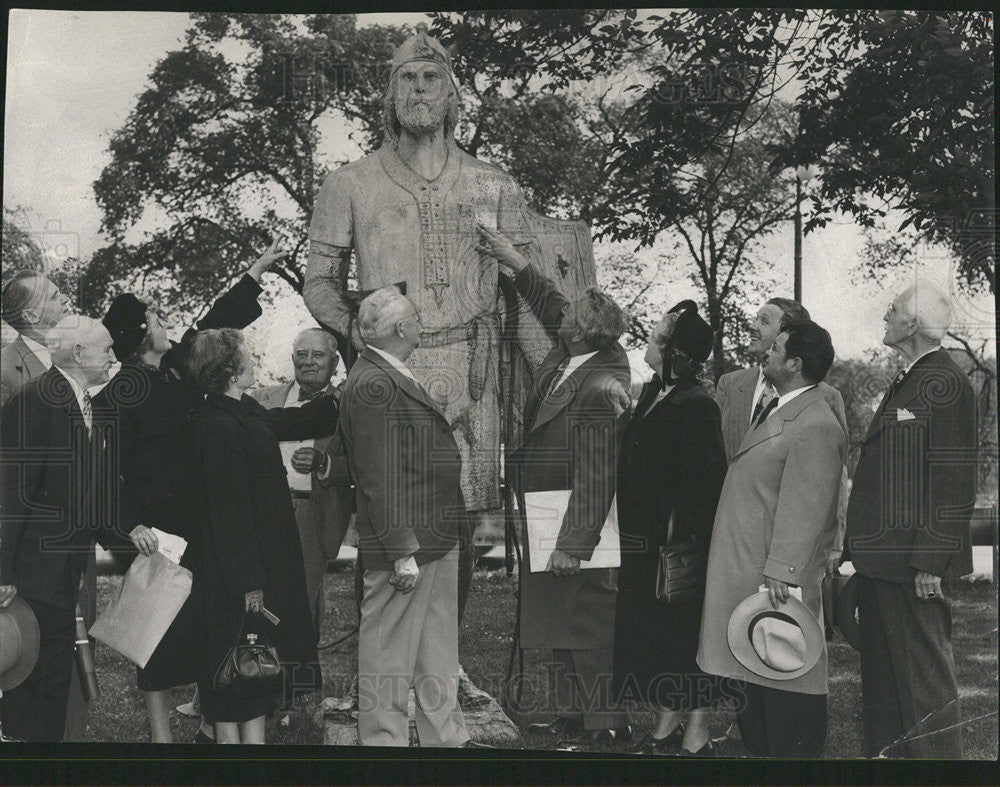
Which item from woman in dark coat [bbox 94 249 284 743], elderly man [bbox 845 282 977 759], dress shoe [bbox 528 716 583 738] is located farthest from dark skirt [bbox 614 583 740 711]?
woman in dark coat [bbox 94 249 284 743]

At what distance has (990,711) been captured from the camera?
5883 millimetres

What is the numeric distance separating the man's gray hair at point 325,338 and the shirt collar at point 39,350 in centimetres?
114

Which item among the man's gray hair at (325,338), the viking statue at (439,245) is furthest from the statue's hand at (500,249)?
the man's gray hair at (325,338)

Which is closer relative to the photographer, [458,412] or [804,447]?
[804,447]

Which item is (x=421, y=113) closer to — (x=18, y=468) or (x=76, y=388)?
(x=76, y=388)

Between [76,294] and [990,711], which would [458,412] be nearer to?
[76,294]

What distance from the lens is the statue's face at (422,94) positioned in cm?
608

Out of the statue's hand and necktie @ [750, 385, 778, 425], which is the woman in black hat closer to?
the statue's hand

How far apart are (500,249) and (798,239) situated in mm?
1394

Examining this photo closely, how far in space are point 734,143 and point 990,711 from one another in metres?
2.85

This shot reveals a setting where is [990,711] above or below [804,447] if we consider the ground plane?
below

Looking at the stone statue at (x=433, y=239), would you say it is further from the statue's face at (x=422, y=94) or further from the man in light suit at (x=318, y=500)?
the man in light suit at (x=318, y=500)

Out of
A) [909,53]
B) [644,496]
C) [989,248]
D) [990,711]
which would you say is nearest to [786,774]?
[990,711]

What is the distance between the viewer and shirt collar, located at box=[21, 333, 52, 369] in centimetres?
607
